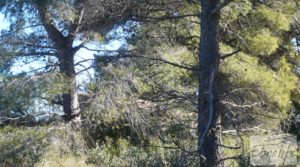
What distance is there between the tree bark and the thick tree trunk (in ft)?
21.7

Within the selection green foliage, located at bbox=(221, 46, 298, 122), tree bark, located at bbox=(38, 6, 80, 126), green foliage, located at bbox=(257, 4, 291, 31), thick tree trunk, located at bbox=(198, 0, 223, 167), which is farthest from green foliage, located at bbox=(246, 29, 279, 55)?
tree bark, located at bbox=(38, 6, 80, 126)

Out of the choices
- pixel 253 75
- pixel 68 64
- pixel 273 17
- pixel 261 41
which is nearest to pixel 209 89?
pixel 273 17

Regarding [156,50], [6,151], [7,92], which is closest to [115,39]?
[156,50]

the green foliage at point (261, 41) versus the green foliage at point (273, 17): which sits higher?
the green foliage at point (273, 17)

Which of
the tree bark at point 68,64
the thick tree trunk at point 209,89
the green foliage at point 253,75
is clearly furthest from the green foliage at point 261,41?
the tree bark at point 68,64

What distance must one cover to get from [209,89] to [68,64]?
7798 millimetres

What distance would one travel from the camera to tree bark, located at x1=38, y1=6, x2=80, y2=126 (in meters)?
14.2

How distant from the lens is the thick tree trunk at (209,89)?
759 centimetres

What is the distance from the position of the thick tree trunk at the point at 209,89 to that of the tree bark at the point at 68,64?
6.61m

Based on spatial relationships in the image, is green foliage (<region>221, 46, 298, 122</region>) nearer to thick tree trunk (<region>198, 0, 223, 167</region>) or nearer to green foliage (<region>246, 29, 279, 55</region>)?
green foliage (<region>246, 29, 279, 55</region>)

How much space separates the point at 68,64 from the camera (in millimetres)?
14711

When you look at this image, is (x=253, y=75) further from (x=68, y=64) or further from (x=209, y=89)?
(x=68, y=64)

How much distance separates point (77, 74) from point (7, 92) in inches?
93.3

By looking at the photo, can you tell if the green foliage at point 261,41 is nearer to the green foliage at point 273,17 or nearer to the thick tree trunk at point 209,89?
the green foliage at point 273,17
